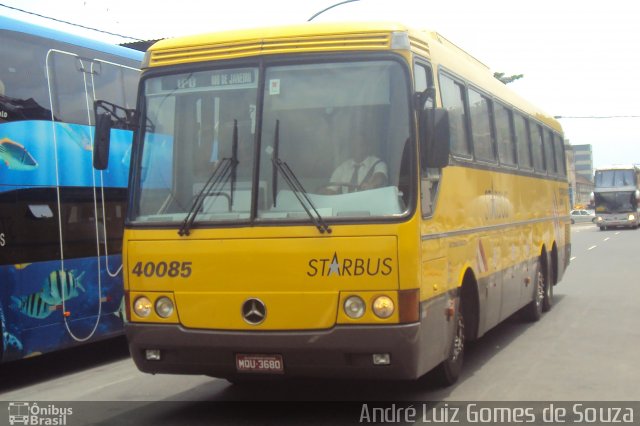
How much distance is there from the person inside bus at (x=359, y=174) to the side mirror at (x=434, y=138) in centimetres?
38

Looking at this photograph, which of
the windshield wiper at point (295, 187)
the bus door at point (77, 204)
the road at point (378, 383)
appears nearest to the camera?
the windshield wiper at point (295, 187)

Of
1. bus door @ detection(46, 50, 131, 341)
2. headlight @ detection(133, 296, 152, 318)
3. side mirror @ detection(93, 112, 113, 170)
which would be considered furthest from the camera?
bus door @ detection(46, 50, 131, 341)

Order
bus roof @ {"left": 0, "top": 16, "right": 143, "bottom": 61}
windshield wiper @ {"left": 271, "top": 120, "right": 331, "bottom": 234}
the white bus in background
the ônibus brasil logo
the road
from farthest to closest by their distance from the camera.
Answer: the white bus in background → bus roof @ {"left": 0, "top": 16, "right": 143, "bottom": 61} → the road → the ônibus brasil logo → windshield wiper @ {"left": 271, "top": 120, "right": 331, "bottom": 234}

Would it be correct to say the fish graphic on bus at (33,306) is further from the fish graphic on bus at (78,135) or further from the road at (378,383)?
the fish graphic on bus at (78,135)

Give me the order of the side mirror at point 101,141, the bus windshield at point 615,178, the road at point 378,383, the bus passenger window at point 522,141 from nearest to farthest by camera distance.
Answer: the side mirror at point 101,141 < the road at point 378,383 < the bus passenger window at point 522,141 < the bus windshield at point 615,178

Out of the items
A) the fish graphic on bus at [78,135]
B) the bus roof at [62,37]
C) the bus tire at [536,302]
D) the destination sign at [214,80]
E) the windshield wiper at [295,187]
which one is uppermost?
the bus roof at [62,37]

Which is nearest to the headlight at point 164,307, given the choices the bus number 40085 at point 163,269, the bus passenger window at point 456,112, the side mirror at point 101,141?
the bus number 40085 at point 163,269

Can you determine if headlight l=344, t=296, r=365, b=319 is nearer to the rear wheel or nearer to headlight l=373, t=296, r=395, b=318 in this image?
headlight l=373, t=296, r=395, b=318

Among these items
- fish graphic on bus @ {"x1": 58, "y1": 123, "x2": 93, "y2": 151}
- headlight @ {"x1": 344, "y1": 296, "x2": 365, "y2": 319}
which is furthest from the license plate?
fish graphic on bus @ {"x1": 58, "y1": 123, "x2": 93, "y2": 151}

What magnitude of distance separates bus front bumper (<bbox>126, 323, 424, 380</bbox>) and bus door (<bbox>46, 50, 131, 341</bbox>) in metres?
3.41

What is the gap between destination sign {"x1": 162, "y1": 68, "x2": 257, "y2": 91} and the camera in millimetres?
7059

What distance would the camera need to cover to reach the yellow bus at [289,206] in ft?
21.5

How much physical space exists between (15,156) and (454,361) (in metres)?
4.93

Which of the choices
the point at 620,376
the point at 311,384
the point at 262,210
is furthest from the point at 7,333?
the point at 620,376
